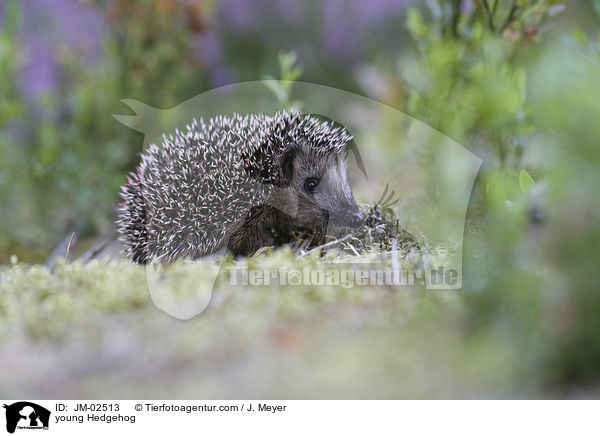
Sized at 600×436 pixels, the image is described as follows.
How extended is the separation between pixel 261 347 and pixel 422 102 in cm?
117

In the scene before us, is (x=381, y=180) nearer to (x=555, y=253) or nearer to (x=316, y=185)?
(x=316, y=185)

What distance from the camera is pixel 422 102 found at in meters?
1.83

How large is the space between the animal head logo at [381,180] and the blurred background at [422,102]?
0.09m

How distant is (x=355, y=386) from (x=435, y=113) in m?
1.16

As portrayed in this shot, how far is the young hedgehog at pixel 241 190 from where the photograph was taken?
1687 mm

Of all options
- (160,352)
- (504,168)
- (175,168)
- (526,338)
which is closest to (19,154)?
(175,168)

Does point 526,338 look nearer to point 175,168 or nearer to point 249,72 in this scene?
point 175,168

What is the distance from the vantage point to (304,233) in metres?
1.71
